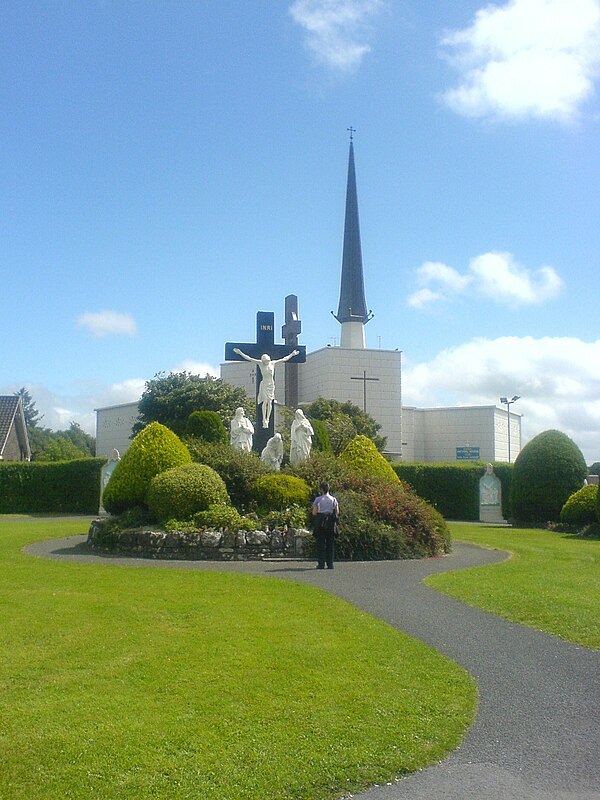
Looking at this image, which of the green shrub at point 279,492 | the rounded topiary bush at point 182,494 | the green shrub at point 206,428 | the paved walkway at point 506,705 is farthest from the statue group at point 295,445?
the paved walkway at point 506,705

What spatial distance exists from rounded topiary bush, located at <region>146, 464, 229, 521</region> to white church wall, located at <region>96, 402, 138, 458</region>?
185 feet

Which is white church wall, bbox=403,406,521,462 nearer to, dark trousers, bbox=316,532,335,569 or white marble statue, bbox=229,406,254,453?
white marble statue, bbox=229,406,254,453

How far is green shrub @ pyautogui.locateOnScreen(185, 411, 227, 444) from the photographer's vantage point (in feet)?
77.5

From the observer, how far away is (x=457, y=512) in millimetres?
33375

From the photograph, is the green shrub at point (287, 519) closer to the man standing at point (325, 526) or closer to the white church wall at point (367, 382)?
the man standing at point (325, 526)

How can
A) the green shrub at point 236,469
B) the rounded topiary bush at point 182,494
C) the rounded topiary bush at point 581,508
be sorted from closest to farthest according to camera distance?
the rounded topiary bush at point 182,494 < the green shrub at point 236,469 < the rounded topiary bush at point 581,508

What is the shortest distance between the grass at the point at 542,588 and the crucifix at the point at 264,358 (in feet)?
32.0

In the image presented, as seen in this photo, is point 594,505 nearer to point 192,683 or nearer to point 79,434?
point 192,683

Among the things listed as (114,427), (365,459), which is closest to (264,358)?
(365,459)

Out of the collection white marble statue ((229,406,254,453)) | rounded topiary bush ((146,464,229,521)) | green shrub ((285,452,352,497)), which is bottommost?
rounded topiary bush ((146,464,229,521))

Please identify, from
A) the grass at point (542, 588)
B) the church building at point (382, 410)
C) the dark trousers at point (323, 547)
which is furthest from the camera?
the church building at point (382, 410)

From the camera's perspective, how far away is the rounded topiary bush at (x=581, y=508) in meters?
24.4

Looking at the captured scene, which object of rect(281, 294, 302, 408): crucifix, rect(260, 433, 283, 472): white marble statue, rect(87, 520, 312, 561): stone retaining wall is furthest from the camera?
rect(281, 294, 302, 408): crucifix

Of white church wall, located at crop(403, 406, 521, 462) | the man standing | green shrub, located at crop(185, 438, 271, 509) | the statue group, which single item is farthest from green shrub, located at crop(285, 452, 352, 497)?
white church wall, located at crop(403, 406, 521, 462)
